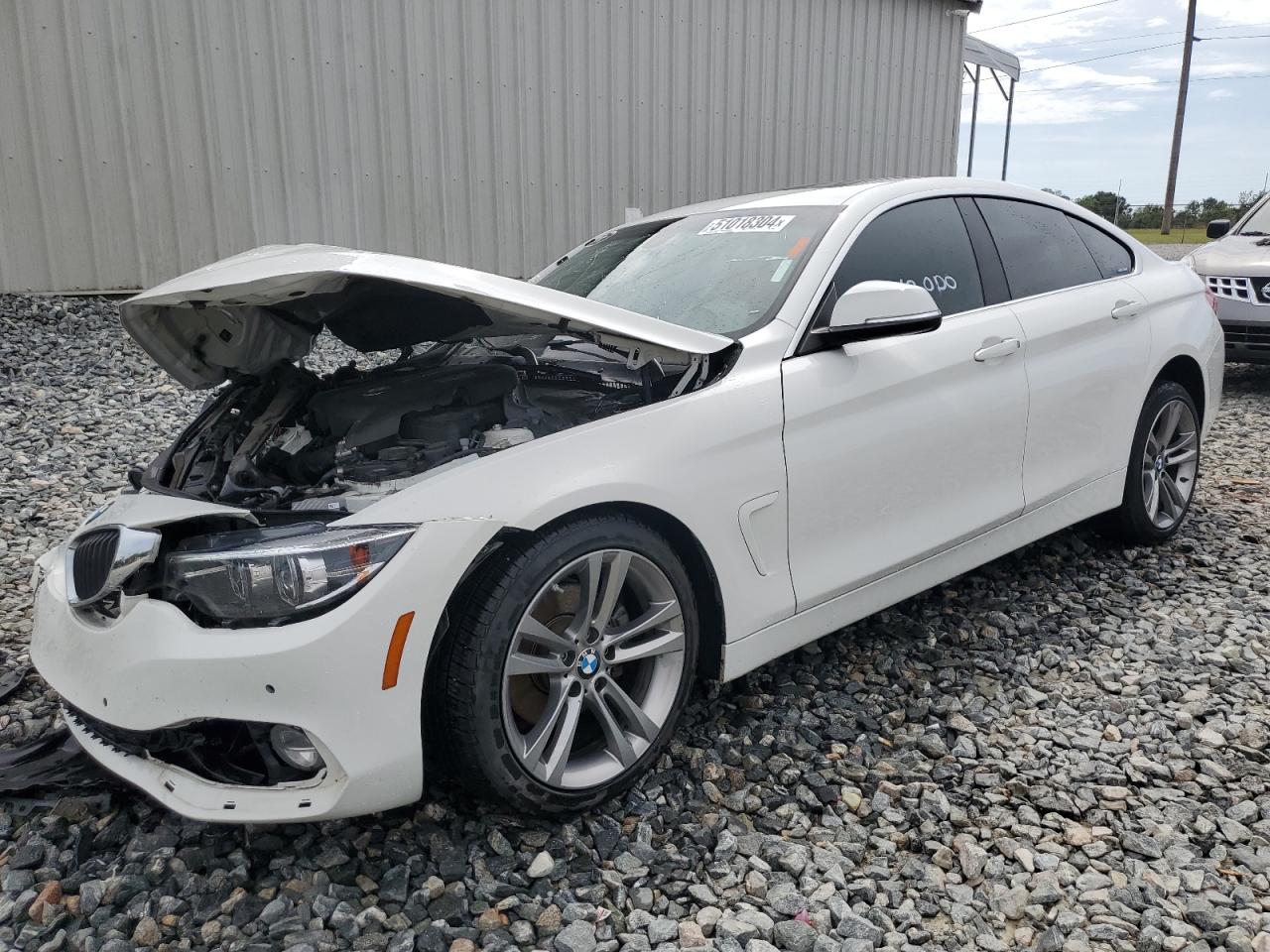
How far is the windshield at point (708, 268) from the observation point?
3.00m

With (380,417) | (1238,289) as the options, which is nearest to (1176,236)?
(1238,289)

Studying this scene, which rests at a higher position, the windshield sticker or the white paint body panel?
the windshield sticker

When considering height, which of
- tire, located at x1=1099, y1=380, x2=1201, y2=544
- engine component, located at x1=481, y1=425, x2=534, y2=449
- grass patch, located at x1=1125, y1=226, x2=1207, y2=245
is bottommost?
grass patch, located at x1=1125, y1=226, x2=1207, y2=245

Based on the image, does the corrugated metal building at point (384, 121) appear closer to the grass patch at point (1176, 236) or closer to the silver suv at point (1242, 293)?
the silver suv at point (1242, 293)

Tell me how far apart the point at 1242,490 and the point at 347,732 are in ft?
16.6

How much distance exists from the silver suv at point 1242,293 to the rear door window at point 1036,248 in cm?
495

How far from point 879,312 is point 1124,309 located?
171 cm

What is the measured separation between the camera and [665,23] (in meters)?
9.51

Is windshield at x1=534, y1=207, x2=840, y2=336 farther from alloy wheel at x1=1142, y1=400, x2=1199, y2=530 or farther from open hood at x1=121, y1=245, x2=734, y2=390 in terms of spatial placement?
alloy wheel at x1=1142, y1=400, x2=1199, y2=530

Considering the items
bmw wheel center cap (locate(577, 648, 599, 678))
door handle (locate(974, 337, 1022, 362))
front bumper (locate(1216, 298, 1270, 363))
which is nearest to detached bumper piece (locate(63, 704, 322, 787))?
bmw wheel center cap (locate(577, 648, 599, 678))

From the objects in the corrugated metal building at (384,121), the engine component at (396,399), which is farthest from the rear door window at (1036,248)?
the corrugated metal building at (384,121)

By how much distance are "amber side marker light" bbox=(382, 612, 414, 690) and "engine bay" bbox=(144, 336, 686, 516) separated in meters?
0.44

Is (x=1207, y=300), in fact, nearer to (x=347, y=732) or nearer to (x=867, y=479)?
(x=867, y=479)

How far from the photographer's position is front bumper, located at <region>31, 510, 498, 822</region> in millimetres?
2041
